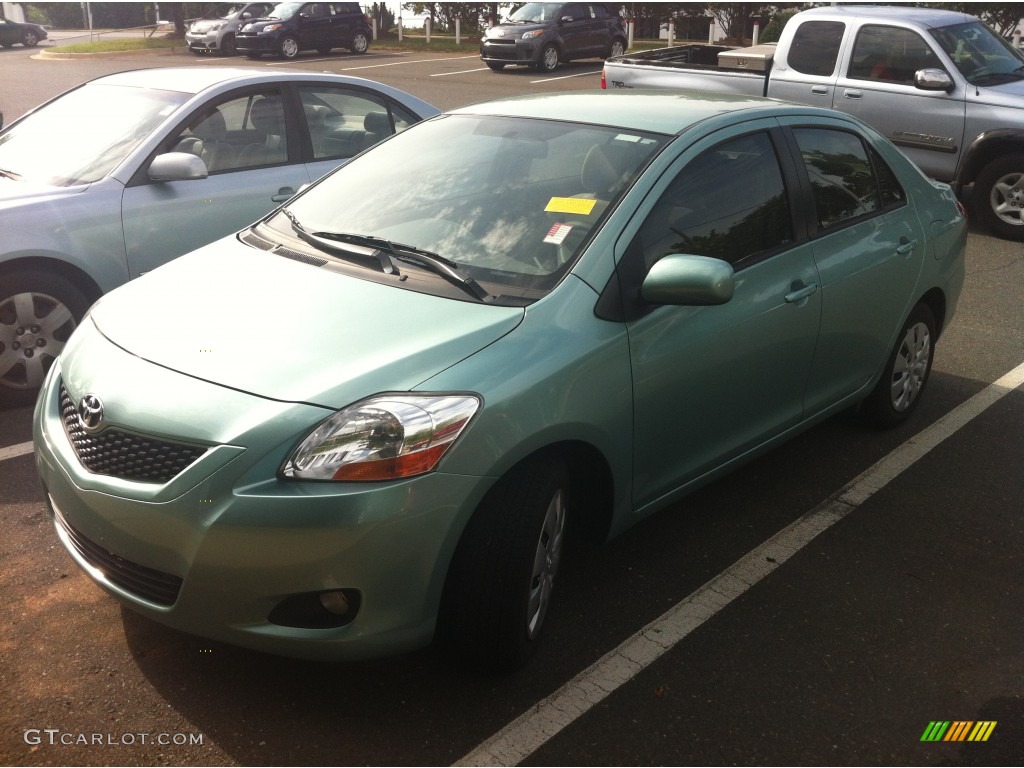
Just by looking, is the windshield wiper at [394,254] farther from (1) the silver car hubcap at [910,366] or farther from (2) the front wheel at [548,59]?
(2) the front wheel at [548,59]

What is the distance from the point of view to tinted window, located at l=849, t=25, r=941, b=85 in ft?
33.3

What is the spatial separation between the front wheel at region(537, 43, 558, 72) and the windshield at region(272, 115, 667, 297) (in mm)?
21028

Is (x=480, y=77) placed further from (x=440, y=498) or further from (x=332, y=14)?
(x=440, y=498)

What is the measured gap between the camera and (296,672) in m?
3.29

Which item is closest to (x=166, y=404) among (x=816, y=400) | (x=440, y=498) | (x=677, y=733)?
(x=440, y=498)

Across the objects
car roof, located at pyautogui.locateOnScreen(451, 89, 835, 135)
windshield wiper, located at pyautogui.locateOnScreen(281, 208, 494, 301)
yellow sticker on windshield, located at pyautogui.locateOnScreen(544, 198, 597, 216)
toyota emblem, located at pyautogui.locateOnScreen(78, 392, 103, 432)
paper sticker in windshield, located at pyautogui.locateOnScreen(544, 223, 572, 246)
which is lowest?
toyota emblem, located at pyautogui.locateOnScreen(78, 392, 103, 432)

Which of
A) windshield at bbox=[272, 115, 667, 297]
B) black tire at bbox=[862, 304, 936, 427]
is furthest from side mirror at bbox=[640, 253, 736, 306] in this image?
black tire at bbox=[862, 304, 936, 427]

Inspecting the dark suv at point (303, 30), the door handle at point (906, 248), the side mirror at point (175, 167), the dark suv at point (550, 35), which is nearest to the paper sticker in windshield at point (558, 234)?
the door handle at point (906, 248)

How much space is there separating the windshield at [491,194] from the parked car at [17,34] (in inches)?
1599

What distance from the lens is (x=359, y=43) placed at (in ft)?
96.3

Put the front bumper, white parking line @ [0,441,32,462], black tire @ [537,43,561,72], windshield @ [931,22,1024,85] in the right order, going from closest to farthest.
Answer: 1. the front bumper
2. white parking line @ [0,441,32,462]
3. windshield @ [931,22,1024,85]
4. black tire @ [537,43,561,72]

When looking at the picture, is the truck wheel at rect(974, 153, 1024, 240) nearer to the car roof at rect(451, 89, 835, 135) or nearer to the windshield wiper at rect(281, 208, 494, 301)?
the car roof at rect(451, 89, 835, 135)

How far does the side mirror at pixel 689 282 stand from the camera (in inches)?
134

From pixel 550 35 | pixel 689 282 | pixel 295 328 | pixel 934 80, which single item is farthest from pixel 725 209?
pixel 550 35
